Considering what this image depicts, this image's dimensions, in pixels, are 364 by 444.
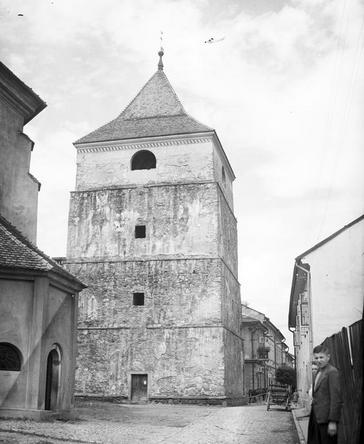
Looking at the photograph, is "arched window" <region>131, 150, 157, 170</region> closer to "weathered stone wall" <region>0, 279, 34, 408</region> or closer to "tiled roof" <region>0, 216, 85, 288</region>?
"tiled roof" <region>0, 216, 85, 288</region>

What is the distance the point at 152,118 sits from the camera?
3100 centimetres

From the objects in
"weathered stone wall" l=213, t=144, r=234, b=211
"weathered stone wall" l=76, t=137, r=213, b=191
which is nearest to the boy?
"weathered stone wall" l=76, t=137, r=213, b=191

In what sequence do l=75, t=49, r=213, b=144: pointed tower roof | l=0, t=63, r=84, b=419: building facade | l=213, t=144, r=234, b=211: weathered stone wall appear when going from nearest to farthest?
l=0, t=63, r=84, b=419: building facade → l=213, t=144, r=234, b=211: weathered stone wall → l=75, t=49, r=213, b=144: pointed tower roof

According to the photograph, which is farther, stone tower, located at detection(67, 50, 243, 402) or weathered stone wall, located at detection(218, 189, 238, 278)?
weathered stone wall, located at detection(218, 189, 238, 278)

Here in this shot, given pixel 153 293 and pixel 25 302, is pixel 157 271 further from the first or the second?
pixel 25 302

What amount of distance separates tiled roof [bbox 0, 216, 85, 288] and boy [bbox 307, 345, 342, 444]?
368 inches

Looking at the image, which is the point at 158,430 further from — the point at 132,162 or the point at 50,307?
the point at 132,162

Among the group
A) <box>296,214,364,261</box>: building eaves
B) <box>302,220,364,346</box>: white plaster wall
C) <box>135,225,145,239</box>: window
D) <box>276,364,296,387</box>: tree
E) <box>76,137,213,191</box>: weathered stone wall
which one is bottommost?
<box>276,364,296,387</box>: tree

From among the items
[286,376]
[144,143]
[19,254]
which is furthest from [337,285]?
[286,376]

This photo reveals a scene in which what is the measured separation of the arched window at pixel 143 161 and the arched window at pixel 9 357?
16.8 m

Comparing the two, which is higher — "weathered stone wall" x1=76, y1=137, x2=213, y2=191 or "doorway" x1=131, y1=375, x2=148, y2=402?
"weathered stone wall" x1=76, y1=137, x2=213, y2=191

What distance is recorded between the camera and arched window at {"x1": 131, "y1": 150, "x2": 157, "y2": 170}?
98.0 feet

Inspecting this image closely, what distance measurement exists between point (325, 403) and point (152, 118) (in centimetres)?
2584

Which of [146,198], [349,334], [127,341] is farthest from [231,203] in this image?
[349,334]
